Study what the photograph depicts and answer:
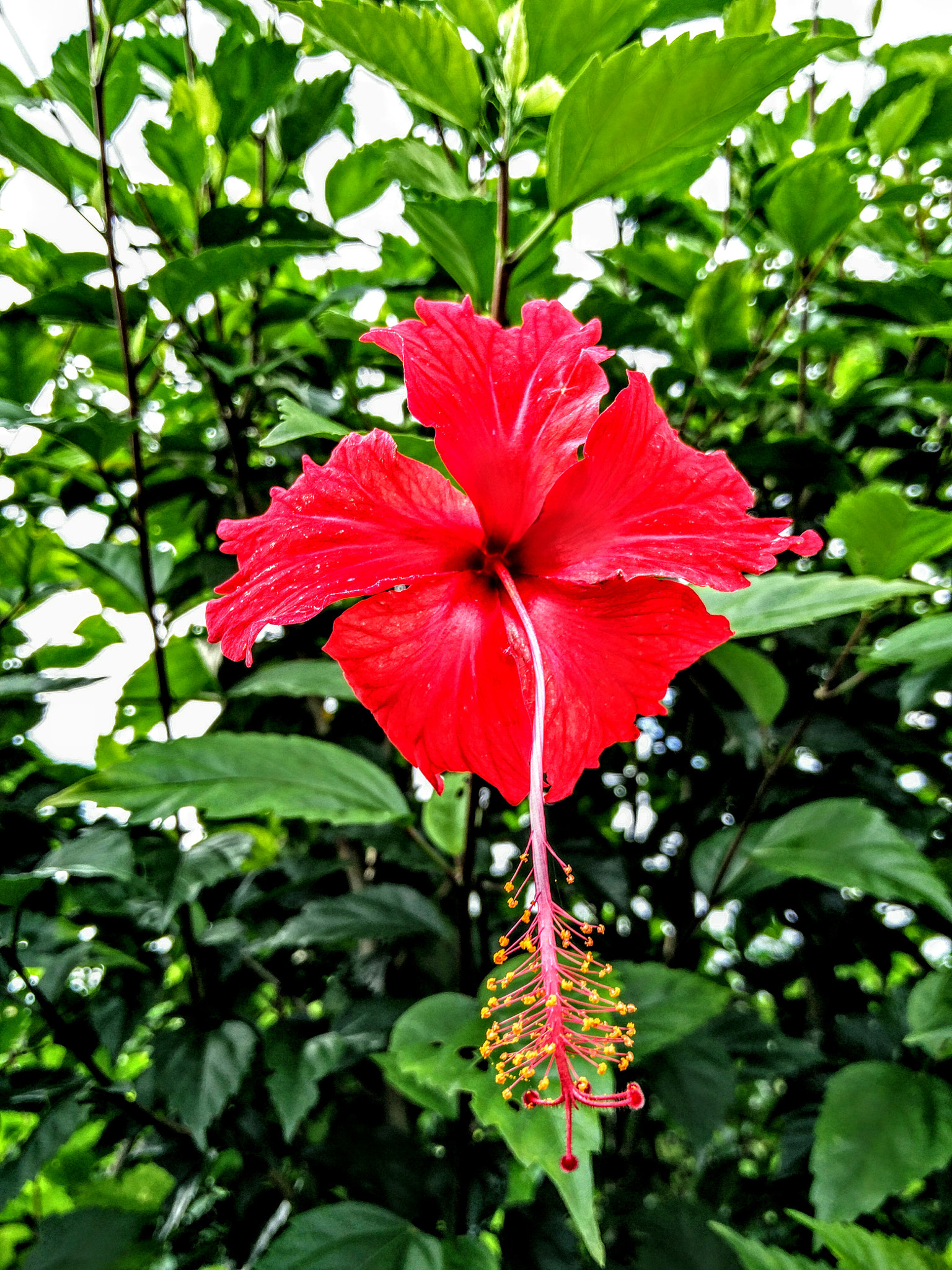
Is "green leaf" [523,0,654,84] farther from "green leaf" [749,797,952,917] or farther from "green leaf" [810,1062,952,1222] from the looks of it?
"green leaf" [810,1062,952,1222]

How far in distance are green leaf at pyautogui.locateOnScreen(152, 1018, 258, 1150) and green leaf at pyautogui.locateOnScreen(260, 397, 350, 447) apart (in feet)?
2.59

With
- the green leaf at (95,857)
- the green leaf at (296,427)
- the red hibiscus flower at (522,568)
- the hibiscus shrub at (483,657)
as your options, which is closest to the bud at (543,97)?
the hibiscus shrub at (483,657)

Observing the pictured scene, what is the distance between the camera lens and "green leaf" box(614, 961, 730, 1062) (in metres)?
0.94

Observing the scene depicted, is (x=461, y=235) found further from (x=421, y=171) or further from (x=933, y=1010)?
(x=933, y=1010)

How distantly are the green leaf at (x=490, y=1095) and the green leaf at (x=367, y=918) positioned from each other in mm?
163

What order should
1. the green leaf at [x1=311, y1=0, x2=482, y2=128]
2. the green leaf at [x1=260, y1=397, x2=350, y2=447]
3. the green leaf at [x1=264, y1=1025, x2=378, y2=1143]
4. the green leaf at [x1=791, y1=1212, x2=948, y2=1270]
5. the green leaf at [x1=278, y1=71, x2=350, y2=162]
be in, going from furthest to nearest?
the green leaf at [x1=278, y1=71, x2=350, y2=162] → the green leaf at [x1=264, y1=1025, x2=378, y2=1143] → the green leaf at [x1=791, y1=1212, x2=948, y2=1270] → the green leaf at [x1=311, y1=0, x2=482, y2=128] → the green leaf at [x1=260, y1=397, x2=350, y2=447]

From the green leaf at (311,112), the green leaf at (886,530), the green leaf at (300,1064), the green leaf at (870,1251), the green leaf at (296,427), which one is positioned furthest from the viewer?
the green leaf at (311,112)

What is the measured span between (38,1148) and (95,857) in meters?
0.42

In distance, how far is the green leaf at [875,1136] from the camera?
101cm

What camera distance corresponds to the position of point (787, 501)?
63.9 inches

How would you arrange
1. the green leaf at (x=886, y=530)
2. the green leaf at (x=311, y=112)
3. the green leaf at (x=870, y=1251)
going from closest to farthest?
1. the green leaf at (x=870, y=1251)
2. the green leaf at (x=886, y=530)
3. the green leaf at (x=311, y=112)

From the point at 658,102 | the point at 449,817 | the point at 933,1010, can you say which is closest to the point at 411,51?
the point at 658,102

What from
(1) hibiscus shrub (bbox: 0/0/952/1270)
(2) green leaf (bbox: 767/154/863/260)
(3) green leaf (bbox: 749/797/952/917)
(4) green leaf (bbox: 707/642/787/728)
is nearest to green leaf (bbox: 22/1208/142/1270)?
(1) hibiscus shrub (bbox: 0/0/952/1270)

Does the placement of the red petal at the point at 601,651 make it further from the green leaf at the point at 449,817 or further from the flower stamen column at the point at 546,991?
the green leaf at the point at 449,817
